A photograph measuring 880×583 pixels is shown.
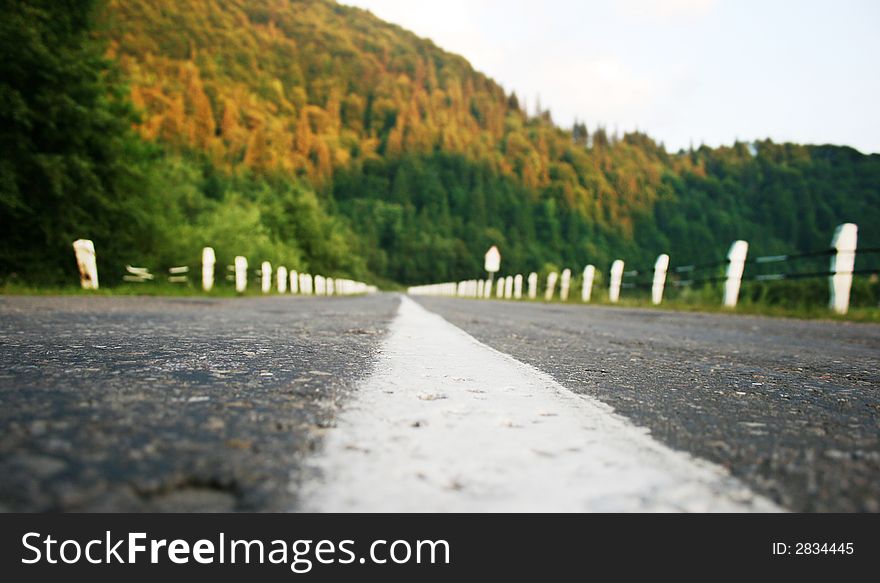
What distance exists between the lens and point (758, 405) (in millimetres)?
1455

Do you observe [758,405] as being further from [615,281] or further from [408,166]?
[408,166]

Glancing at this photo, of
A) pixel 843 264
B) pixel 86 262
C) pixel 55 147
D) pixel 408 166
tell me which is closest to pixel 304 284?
pixel 55 147

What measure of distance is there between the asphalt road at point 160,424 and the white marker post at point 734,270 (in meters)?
9.32

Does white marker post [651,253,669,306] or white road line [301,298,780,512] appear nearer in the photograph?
white road line [301,298,780,512]

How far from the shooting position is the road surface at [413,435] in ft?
2.14

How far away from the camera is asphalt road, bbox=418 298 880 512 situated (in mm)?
802

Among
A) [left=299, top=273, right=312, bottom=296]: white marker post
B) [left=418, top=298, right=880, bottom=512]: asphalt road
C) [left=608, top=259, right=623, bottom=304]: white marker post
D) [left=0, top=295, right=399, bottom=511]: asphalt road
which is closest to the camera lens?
[left=0, top=295, right=399, bottom=511]: asphalt road

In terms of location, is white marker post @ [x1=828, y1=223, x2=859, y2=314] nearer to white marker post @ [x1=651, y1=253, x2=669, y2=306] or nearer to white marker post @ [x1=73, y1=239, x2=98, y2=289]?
white marker post @ [x1=651, y1=253, x2=669, y2=306]

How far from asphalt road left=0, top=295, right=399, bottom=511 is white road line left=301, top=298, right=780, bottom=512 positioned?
3.3 inches

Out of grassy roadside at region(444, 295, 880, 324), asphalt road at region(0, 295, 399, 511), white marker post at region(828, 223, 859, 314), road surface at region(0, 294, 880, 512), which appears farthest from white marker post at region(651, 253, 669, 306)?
asphalt road at region(0, 295, 399, 511)

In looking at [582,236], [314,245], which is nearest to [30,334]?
[314,245]

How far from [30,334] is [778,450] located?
3.11 metres

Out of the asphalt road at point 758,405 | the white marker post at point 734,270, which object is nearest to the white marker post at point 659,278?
the white marker post at point 734,270

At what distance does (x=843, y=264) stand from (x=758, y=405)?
25.5ft
